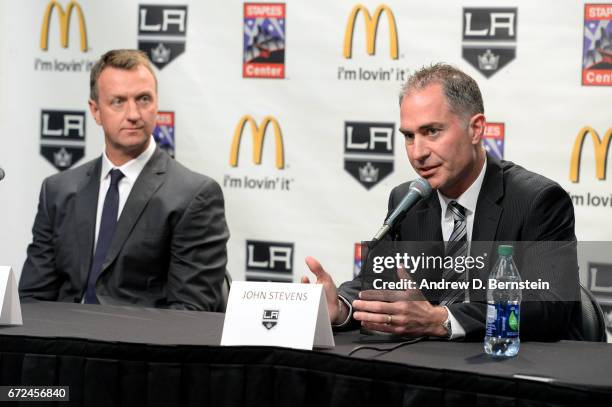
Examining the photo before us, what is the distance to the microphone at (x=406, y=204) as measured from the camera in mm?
2333

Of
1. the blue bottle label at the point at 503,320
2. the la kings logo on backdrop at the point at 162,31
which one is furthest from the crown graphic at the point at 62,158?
the blue bottle label at the point at 503,320

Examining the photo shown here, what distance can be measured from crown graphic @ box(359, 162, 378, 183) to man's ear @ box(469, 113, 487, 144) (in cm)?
143

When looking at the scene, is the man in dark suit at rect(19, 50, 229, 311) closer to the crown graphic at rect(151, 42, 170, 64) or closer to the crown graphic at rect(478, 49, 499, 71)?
the crown graphic at rect(151, 42, 170, 64)

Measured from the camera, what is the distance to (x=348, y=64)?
4270 mm

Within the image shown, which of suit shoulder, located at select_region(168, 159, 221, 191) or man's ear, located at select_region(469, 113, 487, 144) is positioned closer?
man's ear, located at select_region(469, 113, 487, 144)

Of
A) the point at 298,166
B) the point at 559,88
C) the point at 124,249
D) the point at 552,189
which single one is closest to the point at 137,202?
the point at 124,249

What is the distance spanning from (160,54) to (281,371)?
2.60 m

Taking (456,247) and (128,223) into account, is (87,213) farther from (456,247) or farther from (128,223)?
(456,247)

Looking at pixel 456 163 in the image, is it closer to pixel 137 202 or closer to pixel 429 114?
pixel 429 114

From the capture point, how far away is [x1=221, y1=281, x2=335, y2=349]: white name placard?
232 cm

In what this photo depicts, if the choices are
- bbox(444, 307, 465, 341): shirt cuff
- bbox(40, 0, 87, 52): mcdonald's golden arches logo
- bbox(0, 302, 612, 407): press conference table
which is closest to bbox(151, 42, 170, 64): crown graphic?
bbox(40, 0, 87, 52): mcdonald's golden arches logo

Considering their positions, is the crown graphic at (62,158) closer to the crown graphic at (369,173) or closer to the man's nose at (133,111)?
the man's nose at (133,111)

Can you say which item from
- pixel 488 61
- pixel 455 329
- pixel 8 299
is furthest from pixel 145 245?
pixel 488 61

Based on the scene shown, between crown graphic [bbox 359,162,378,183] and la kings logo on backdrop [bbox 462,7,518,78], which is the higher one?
la kings logo on backdrop [bbox 462,7,518,78]
